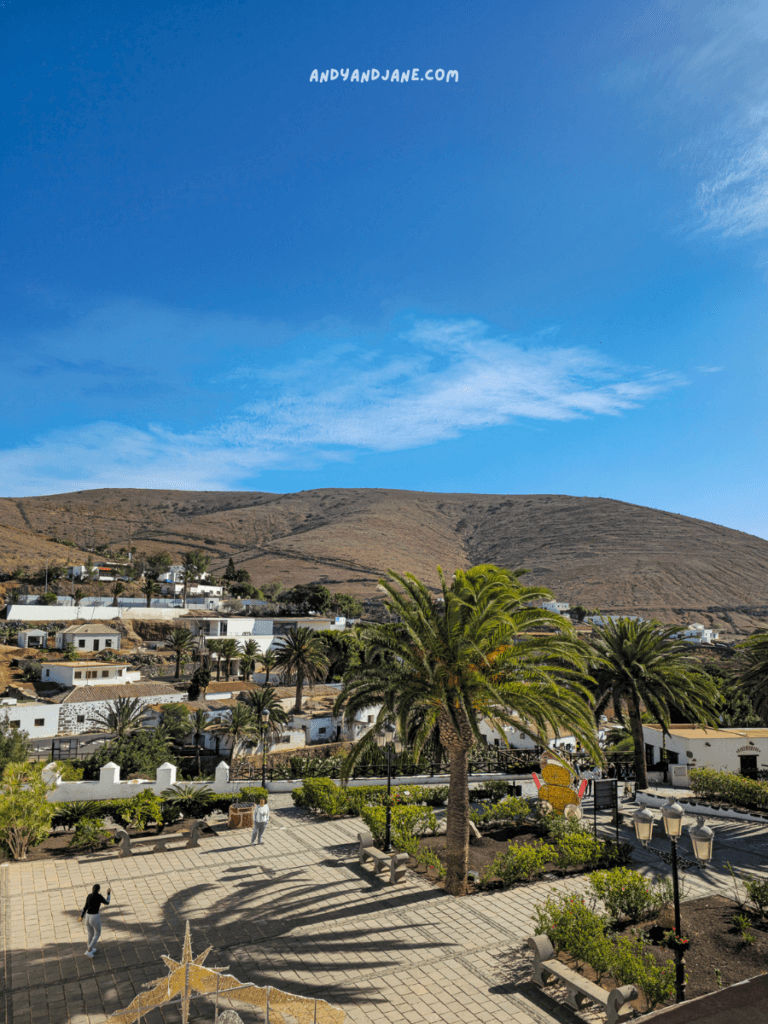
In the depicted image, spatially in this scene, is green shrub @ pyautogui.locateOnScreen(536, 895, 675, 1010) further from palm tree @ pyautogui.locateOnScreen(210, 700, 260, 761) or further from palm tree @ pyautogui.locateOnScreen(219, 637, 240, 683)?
palm tree @ pyautogui.locateOnScreen(219, 637, 240, 683)

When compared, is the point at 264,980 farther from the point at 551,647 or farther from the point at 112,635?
the point at 112,635

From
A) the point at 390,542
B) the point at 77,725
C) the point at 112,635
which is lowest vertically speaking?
the point at 77,725

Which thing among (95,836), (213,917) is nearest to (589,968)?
(213,917)

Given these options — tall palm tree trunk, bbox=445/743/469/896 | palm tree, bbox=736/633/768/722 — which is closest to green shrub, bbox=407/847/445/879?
tall palm tree trunk, bbox=445/743/469/896

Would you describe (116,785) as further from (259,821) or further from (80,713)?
(80,713)

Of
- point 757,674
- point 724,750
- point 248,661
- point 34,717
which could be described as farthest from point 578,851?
point 248,661

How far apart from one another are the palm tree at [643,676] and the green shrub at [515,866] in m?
8.52

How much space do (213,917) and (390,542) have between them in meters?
175

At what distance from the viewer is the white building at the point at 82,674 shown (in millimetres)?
52938

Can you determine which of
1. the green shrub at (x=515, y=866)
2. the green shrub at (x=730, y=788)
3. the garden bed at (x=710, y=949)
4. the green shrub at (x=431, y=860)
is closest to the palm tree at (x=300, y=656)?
the green shrub at (x=730, y=788)

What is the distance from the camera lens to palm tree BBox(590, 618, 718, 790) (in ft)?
68.5

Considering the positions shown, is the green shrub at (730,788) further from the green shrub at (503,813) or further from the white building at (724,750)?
the green shrub at (503,813)

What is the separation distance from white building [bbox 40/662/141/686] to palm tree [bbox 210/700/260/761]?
15866mm

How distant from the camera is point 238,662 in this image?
70500 millimetres
